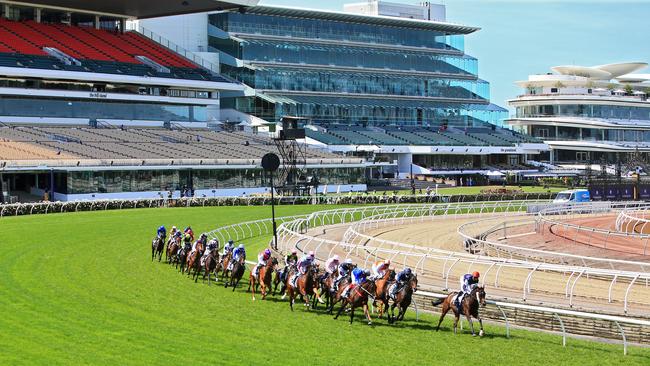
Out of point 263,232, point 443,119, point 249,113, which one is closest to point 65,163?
point 263,232

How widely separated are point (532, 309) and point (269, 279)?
19.6ft

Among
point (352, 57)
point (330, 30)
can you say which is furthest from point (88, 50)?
point (352, 57)

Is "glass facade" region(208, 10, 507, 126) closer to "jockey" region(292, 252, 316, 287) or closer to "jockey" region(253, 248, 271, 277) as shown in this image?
"jockey" region(253, 248, 271, 277)

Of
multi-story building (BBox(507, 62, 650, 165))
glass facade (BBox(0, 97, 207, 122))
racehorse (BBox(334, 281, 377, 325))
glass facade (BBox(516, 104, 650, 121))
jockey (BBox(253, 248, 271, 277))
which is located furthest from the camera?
glass facade (BBox(516, 104, 650, 121))

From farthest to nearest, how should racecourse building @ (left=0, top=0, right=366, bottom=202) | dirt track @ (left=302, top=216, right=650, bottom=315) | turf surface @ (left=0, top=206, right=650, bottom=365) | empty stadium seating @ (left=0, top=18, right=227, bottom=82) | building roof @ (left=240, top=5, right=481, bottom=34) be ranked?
building roof @ (left=240, top=5, right=481, bottom=34)
empty stadium seating @ (left=0, top=18, right=227, bottom=82)
racecourse building @ (left=0, top=0, right=366, bottom=202)
dirt track @ (left=302, top=216, right=650, bottom=315)
turf surface @ (left=0, top=206, right=650, bottom=365)

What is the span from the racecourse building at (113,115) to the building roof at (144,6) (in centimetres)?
14

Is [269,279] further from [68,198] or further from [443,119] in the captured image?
[443,119]

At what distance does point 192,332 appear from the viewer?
56.5 feet

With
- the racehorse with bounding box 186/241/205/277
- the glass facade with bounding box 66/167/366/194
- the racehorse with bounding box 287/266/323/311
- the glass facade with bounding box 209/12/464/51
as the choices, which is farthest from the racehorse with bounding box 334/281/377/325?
the glass facade with bounding box 209/12/464/51

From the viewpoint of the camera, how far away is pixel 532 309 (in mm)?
17500

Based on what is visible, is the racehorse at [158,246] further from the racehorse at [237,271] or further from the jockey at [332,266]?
the jockey at [332,266]

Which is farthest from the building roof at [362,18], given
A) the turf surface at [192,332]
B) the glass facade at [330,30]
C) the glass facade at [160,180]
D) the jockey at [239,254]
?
the jockey at [239,254]

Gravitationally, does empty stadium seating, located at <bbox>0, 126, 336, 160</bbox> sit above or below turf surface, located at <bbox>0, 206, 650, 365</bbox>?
above

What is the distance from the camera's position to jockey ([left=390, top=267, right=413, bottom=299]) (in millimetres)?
17875
